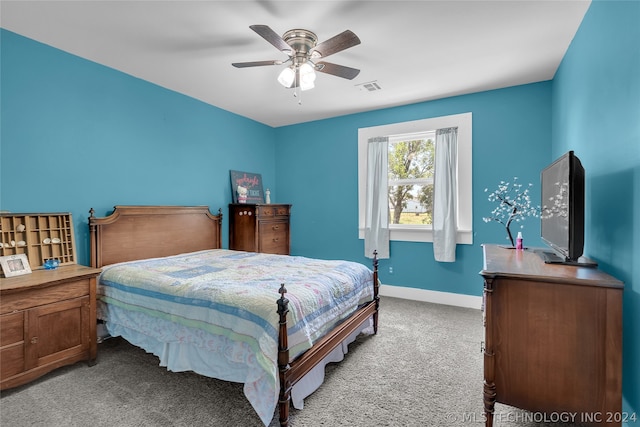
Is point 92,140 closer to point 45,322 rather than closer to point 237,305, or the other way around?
point 45,322

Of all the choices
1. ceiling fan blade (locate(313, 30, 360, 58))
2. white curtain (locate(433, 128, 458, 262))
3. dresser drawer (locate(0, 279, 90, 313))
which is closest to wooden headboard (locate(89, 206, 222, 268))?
dresser drawer (locate(0, 279, 90, 313))

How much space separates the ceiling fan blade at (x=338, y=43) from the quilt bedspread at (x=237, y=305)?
1.73 meters

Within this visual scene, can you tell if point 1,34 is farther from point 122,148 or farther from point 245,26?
point 245,26

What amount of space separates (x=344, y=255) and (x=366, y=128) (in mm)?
1969

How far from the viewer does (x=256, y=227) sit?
14.1 feet

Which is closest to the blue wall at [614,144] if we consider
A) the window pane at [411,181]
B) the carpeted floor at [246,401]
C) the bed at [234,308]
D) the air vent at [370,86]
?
the carpeted floor at [246,401]

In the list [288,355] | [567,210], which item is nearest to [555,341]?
[567,210]

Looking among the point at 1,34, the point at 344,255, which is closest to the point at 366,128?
the point at 344,255

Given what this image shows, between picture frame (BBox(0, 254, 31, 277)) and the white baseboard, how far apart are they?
3908 millimetres

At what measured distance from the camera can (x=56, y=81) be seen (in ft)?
9.09

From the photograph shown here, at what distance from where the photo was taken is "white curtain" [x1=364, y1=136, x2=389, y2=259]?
4.42 m

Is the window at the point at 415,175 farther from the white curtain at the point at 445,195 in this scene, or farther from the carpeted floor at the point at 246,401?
the carpeted floor at the point at 246,401

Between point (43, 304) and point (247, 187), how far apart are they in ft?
9.63

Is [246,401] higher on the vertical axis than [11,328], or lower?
lower
